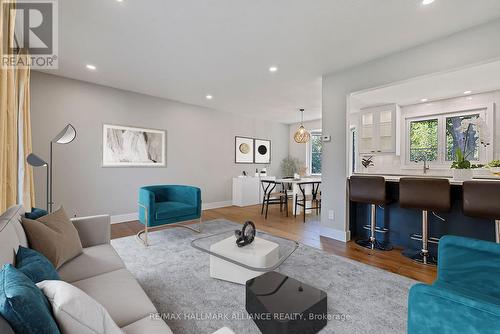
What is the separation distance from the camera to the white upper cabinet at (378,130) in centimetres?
462

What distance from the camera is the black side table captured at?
134 centimetres

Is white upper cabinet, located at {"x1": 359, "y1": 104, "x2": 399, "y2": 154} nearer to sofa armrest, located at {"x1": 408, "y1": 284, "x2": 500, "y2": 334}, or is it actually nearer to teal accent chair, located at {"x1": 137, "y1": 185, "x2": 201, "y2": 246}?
teal accent chair, located at {"x1": 137, "y1": 185, "x2": 201, "y2": 246}

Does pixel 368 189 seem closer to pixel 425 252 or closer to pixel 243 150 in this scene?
pixel 425 252

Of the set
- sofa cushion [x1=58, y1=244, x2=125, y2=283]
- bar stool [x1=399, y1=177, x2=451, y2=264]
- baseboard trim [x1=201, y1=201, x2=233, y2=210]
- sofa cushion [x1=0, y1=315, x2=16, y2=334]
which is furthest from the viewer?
baseboard trim [x1=201, y1=201, x2=233, y2=210]

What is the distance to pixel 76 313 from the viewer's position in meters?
0.71

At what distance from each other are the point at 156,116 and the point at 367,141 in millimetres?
4793

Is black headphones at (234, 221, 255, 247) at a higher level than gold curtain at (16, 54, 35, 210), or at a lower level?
lower

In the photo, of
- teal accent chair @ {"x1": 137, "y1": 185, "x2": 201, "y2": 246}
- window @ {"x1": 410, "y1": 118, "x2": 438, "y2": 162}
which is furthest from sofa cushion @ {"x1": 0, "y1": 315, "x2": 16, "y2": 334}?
window @ {"x1": 410, "y1": 118, "x2": 438, "y2": 162}

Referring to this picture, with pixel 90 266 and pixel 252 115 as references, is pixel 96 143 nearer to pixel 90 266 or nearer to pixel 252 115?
pixel 90 266

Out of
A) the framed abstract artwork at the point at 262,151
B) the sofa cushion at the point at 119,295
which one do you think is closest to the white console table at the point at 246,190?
the framed abstract artwork at the point at 262,151

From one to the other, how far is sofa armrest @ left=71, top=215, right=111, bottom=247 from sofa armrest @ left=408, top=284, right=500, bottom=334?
7.92ft

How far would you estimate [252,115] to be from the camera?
6.62 meters

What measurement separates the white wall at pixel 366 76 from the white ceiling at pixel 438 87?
0.14 metres

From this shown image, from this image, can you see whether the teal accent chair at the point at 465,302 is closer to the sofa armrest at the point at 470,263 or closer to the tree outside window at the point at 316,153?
the sofa armrest at the point at 470,263
